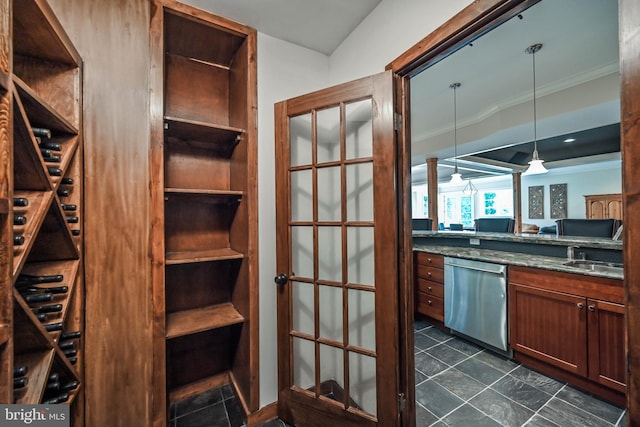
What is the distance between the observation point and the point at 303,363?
5.59 ft

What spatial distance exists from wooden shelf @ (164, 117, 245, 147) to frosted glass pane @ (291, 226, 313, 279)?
2.50ft

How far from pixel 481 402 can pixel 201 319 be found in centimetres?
205

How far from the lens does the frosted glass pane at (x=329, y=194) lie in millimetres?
1603

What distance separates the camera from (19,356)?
1031 millimetres

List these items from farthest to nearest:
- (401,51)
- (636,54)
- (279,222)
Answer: (279,222) < (401,51) < (636,54)

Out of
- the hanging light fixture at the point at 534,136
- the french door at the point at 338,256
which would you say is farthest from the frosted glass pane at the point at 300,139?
the hanging light fixture at the point at 534,136

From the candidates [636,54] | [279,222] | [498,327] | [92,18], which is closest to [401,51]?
[636,54]

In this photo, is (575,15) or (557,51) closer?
(575,15)

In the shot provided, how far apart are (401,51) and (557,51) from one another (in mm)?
2092

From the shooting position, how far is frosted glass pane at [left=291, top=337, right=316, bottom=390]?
1673 millimetres

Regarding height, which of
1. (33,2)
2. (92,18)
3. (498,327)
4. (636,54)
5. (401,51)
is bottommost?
(498,327)

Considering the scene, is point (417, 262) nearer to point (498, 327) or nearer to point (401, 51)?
point (498, 327)

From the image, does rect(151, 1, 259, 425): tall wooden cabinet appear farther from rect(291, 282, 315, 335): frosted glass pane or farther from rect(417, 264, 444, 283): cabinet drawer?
rect(417, 264, 444, 283): cabinet drawer

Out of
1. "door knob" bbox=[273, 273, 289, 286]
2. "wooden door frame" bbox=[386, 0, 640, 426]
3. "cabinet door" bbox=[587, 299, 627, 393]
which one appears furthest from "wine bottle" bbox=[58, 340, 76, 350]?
"cabinet door" bbox=[587, 299, 627, 393]
